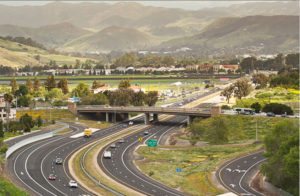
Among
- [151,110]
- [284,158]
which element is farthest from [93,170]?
[151,110]

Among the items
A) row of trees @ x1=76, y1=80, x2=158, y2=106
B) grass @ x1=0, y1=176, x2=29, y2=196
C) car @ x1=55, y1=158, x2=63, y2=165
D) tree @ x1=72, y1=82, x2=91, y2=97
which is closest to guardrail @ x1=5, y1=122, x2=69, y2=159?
car @ x1=55, y1=158, x2=63, y2=165

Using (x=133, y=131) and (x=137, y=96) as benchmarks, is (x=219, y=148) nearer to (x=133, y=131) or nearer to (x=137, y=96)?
(x=133, y=131)

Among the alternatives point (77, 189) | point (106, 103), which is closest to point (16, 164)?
point (77, 189)

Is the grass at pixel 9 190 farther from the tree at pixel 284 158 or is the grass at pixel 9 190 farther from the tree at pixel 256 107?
the tree at pixel 256 107

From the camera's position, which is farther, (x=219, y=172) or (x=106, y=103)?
(x=106, y=103)

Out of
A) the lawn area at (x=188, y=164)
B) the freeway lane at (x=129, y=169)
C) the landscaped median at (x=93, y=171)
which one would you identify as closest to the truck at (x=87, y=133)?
the landscaped median at (x=93, y=171)

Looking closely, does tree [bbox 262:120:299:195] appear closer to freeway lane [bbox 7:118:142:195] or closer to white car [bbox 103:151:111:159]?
freeway lane [bbox 7:118:142:195]
